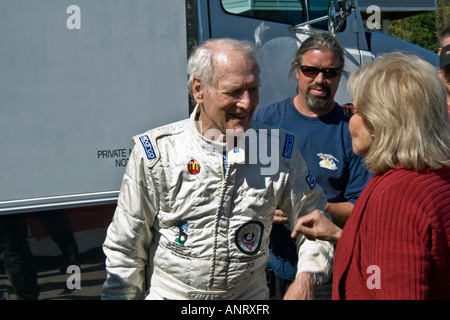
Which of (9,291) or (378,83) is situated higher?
(378,83)

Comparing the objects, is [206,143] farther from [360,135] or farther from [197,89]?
[360,135]

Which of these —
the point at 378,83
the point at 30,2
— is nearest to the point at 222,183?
the point at 378,83

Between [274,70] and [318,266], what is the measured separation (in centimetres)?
195

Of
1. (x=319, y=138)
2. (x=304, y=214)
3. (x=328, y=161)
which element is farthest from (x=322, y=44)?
(x=304, y=214)

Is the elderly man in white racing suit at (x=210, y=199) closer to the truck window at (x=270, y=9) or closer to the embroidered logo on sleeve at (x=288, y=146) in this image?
the embroidered logo on sleeve at (x=288, y=146)

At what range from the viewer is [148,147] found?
210 cm

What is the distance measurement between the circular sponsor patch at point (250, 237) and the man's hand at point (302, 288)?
0.20 m

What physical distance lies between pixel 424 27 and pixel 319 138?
20.4 m

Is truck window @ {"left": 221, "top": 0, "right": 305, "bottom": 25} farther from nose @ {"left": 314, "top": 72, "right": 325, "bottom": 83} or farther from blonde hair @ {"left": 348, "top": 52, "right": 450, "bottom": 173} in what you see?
blonde hair @ {"left": 348, "top": 52, "right": 450, "bottom": 173}

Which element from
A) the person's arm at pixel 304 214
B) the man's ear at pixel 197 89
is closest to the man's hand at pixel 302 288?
the person's arm at pixel 304 214

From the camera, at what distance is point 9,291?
2.82 metres

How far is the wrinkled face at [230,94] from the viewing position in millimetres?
2055

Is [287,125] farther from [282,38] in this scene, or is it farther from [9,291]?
[9,291]

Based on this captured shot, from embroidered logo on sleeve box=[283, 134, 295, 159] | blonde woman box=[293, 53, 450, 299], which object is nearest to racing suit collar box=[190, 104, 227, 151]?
embroidered logo on sleeve box=[283, 134, 295, 159]
